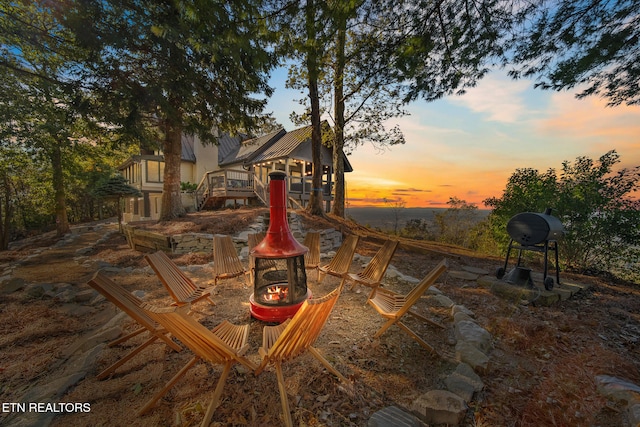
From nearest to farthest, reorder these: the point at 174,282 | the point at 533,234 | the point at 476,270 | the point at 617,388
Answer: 1. the point at 617,388
2. the point at 174,282
3. the point at 533,234
4. the point at 476,270

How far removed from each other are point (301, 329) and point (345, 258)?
9.46ft

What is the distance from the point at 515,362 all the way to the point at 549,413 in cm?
75

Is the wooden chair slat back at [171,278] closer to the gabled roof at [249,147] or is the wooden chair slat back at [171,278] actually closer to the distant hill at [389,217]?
the distant hill at [389,217]

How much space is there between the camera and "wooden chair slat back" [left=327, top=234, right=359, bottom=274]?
475 centimetres

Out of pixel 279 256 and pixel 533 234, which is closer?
pixel 279 256

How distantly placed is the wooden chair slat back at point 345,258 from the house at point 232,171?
8885 mm

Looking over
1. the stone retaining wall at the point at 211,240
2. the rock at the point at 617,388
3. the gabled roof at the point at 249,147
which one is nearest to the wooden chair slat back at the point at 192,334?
the rock at the point at 617,388

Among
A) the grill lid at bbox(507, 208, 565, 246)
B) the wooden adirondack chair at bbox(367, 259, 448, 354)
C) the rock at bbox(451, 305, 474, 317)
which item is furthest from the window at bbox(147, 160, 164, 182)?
the grill lid at bbox(507, 208, 565, 246)

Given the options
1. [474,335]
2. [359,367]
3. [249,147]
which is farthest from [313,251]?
[249,147]

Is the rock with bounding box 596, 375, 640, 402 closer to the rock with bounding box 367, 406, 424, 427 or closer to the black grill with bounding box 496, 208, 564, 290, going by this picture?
the rock with bounding box 367, 406, 424, 427

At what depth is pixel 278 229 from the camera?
11.3 ft

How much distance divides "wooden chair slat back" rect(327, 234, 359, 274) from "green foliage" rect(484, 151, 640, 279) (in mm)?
5954

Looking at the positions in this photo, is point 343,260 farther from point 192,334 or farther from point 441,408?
point 192,334

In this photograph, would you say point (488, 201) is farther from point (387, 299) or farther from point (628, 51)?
point (387, 299)
